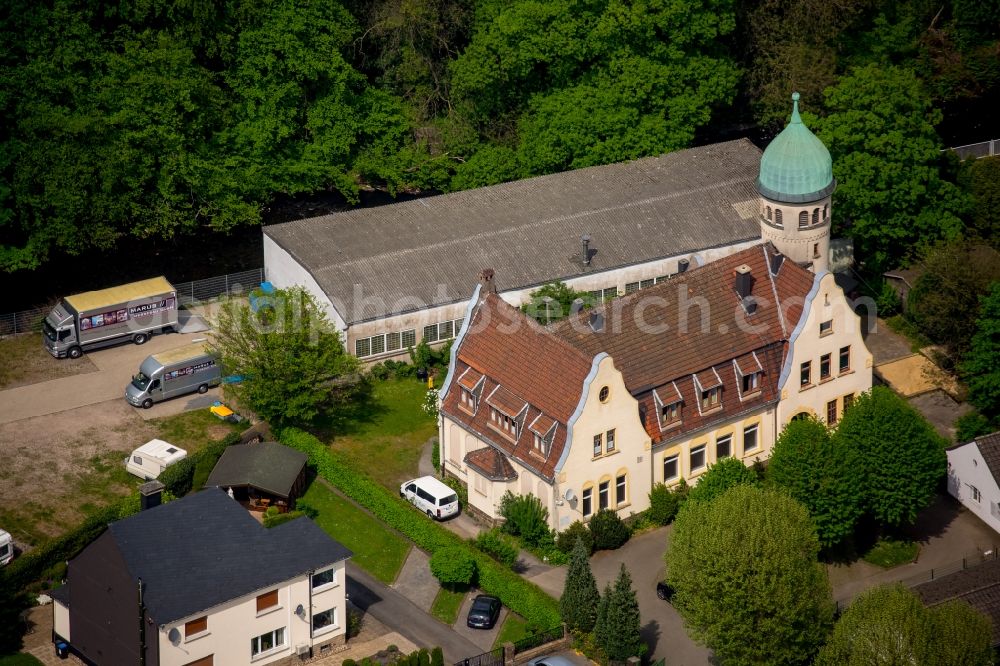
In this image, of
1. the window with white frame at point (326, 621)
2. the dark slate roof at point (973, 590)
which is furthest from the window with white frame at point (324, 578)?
the dark slate roof at point (973, 590)

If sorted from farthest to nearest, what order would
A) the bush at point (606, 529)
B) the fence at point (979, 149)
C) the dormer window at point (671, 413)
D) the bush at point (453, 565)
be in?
the fence at point (979, 149) < the dormer window at point (671, 413) < the bush at point (606, 529) < the bush at point (453, 565)

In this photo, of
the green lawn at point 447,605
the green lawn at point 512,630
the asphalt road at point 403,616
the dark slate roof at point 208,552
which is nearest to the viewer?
the dark slate roof at point 208,552

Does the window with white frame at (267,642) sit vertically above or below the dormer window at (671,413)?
below

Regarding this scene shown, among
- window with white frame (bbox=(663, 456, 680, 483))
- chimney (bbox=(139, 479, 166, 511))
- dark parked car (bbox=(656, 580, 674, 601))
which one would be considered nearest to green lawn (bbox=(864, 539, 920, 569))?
window with white frame (bbox=(663, 456, 680, 483))

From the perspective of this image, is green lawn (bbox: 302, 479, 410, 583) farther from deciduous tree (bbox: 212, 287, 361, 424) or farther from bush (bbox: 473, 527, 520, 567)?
deciduous tree (bbox: 212, 287, 361, 424)

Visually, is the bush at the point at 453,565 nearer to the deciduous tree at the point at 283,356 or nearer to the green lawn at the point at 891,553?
the deciduous tree at the point at 283,356

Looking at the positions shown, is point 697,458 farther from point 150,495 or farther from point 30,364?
point 30,364
